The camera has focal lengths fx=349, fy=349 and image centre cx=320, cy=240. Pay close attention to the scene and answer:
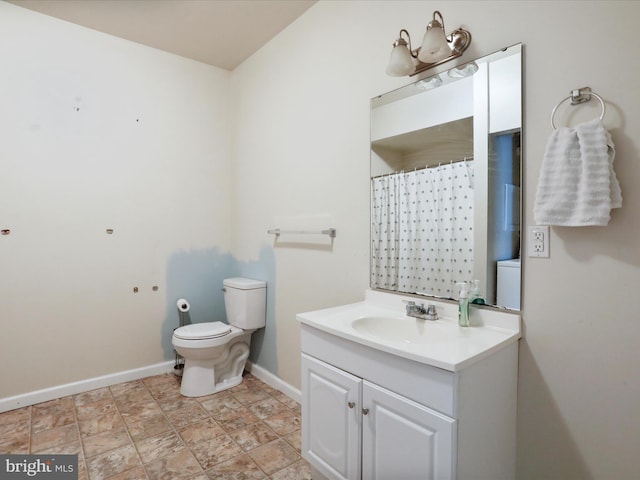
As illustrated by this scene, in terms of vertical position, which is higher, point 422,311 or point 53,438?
point 422,311

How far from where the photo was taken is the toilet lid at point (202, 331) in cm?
245

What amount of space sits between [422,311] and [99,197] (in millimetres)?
2407

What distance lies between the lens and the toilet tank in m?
2.67

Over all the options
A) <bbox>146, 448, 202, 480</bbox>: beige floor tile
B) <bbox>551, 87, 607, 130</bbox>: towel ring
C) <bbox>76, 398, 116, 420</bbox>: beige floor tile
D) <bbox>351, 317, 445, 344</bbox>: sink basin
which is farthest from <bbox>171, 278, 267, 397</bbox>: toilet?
<bbox>551, 87, 607, 130</bbox>: towel ring

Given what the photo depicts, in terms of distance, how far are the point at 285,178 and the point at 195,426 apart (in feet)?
5.61

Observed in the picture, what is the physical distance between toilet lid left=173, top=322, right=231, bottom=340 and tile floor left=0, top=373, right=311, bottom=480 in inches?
17.0

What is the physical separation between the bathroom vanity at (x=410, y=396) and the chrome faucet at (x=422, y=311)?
0.03 meters

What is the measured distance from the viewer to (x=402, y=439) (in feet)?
3.95

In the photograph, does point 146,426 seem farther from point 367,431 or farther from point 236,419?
point 367,431

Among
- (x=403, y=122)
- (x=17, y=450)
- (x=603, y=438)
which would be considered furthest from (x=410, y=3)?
(x=17, y=450)

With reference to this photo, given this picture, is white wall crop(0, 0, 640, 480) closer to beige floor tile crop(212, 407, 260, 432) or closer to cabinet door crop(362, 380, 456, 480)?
beige floor tile crop(212, 407, 260, 432)

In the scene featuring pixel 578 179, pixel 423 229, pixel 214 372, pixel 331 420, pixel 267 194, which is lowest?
pixel 214 372

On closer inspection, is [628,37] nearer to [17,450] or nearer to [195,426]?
[195,426]

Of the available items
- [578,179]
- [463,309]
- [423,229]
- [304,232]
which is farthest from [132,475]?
[578,179]
